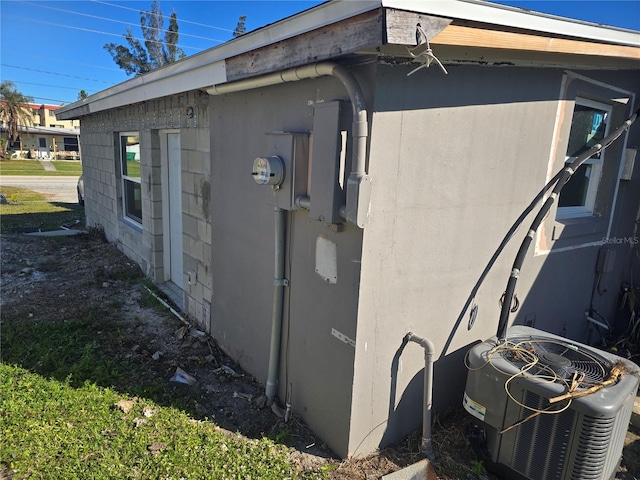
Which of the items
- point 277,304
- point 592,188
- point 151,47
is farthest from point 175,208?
point 151,47

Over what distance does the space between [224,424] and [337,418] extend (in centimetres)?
95

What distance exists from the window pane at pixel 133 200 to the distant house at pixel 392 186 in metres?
3.19

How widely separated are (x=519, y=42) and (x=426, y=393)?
2.21 m

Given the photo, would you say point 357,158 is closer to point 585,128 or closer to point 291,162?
point 291,162

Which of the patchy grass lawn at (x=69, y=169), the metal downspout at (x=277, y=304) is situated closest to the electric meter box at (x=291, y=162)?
the metal downspout at (x=277, y=304)

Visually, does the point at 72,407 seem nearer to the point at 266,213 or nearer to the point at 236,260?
the point at 236,260

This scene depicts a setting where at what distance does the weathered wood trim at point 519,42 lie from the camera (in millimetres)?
2102

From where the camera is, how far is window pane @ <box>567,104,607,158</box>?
365cm

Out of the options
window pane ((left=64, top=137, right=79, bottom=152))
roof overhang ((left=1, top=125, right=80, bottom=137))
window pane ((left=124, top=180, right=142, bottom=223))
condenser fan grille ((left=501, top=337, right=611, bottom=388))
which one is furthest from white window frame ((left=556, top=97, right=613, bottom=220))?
window pane ((left=64, top=137, right=79, bottom=152))

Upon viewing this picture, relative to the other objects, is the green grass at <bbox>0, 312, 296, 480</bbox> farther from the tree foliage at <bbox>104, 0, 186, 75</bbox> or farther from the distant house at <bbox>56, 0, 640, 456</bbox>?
the tree foliage at <bbox>104, 0, 186, 75</bbox>

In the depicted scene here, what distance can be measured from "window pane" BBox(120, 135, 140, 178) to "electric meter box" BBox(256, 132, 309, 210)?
4.57m

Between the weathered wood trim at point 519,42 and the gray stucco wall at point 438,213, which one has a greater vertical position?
the weathered wood trim at point 519,42

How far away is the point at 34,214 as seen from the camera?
12555 mm

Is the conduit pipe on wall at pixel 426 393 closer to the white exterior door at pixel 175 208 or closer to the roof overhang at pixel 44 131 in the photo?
the white exterior door at pixel 175 208
